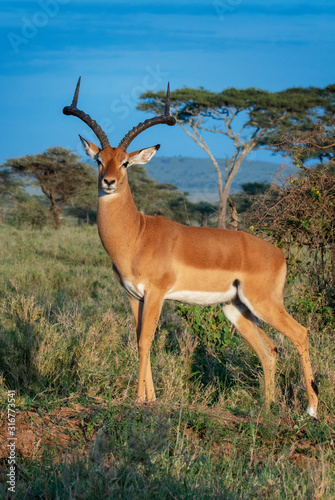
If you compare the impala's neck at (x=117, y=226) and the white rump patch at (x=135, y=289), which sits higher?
the impala's neck at (x=117, y=226)

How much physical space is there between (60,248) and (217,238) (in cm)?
1019

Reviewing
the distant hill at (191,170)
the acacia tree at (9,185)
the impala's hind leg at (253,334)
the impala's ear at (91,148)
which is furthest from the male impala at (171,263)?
the distant hill at (191,170)

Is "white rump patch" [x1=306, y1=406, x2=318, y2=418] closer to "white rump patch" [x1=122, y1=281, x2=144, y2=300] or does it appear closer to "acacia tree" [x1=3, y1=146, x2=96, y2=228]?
"white rump patch" [x1=122, y1=281, x2=144, y2=300]

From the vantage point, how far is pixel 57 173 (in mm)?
24266

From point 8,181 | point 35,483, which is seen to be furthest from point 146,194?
point 35,483

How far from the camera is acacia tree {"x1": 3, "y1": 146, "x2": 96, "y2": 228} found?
24.2 m

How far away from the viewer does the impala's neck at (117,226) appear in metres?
4.61

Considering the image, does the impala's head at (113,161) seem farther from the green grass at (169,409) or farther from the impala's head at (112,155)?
the green grass at (169,409)

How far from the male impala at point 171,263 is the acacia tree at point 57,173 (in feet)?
64.9

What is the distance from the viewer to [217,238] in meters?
4.83

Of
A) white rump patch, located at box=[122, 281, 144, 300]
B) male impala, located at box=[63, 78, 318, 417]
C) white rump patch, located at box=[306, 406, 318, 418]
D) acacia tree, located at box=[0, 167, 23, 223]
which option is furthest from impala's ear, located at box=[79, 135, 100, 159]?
acacia tree, located at box=[0, 167, 23, 223]

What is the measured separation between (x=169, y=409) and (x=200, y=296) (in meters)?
1.08

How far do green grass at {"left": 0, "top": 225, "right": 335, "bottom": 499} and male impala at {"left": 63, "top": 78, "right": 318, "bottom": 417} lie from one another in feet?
1.69

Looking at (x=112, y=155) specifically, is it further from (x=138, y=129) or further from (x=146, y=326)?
(x=146, y=326)
